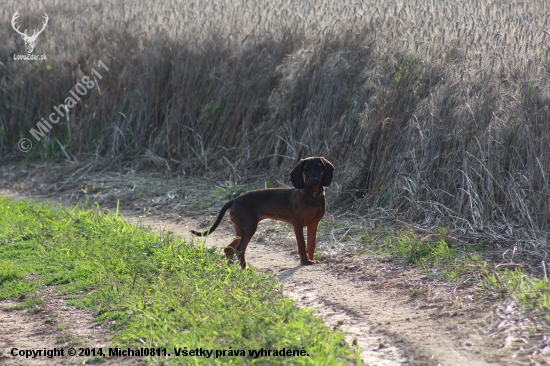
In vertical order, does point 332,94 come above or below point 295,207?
above

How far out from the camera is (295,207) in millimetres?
6414

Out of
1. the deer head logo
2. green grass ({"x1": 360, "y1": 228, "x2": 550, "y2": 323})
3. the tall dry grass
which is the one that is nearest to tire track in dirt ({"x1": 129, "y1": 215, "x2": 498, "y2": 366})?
green grass ({"x1": 360, "y1": 228, "x2": 550, "y2": 323})

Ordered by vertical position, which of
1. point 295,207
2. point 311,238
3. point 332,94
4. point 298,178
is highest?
point 332,94

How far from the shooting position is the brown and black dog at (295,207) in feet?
20.9

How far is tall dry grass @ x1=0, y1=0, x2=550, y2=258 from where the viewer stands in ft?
23.6

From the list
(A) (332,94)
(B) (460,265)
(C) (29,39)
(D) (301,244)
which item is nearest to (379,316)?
(B) (460,265)

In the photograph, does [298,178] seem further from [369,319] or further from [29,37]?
[29,37]

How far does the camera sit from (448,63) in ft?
27.9

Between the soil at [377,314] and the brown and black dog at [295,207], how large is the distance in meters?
0.27

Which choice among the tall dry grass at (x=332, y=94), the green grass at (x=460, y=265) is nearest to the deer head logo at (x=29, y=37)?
the tall dry grass at (x=332, y=94)

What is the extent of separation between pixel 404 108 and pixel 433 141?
818 mm

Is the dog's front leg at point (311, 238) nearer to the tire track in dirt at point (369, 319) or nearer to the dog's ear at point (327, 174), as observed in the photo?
the tire track in dirt at point (369, 319)

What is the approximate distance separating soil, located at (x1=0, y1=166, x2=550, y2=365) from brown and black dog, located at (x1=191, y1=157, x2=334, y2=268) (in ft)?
0.87

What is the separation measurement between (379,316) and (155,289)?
1.71 metres
